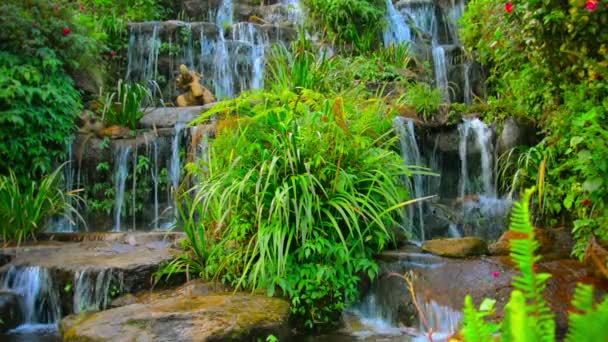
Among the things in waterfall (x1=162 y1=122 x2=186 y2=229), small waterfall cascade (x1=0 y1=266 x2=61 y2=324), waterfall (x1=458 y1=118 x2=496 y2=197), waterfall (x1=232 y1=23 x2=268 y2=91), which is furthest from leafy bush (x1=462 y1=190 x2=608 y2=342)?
waterfall (x1=232 y1=23 x2=268 y2=91)

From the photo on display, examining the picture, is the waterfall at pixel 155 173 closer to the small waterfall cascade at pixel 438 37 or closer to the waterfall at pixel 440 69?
the small waterfall cascade at pixel 438 37

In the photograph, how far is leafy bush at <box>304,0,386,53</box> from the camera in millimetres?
9945

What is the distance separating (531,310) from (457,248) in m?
3.85

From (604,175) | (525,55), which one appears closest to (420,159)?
(525,55)

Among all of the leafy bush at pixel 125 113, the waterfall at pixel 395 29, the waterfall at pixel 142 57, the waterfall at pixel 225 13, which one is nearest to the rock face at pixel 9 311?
the leafy bush at pixel 125 113

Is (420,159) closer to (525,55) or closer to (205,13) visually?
Answer: (525,55)

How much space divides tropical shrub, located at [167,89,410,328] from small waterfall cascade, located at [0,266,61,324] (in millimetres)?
986

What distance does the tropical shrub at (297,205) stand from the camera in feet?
13.1

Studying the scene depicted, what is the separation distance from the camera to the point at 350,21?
10.0 meters

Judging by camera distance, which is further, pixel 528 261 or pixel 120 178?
pixel 120 178

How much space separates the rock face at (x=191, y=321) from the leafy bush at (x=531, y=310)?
2638mm

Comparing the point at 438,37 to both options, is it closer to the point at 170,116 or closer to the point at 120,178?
the point at 170,116

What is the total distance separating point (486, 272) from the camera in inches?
161

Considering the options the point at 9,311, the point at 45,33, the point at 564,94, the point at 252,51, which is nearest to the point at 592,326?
the point at 564,94
